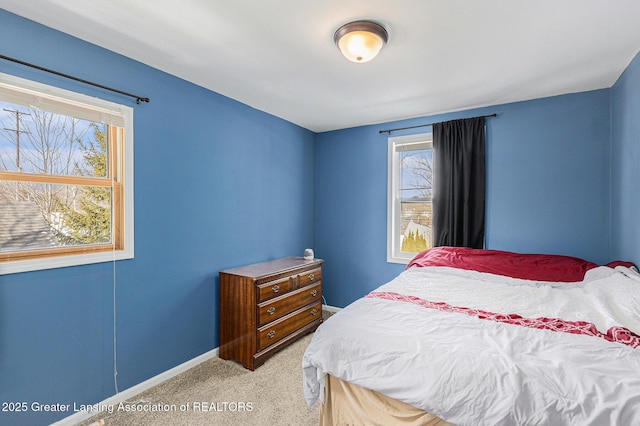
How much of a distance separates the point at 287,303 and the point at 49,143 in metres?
2.23

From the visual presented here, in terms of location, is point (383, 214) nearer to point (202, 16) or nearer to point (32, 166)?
point (202, 16)

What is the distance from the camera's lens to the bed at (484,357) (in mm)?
1079

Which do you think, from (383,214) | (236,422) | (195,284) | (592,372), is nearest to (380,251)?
(383,214)

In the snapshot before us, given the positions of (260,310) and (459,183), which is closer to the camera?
(260,310)

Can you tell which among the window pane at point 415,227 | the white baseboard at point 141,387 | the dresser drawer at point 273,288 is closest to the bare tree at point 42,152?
the white baseboard at point 141,387

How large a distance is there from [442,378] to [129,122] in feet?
8.35

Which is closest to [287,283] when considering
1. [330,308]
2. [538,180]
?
[330,308]

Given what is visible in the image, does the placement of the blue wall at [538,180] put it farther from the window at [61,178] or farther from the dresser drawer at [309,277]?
the window at [61,178]

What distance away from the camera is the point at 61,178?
1997mm

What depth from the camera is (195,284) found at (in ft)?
8.95

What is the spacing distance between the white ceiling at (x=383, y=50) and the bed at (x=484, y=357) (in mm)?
1579

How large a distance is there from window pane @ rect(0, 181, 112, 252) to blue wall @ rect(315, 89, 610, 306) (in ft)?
9.32

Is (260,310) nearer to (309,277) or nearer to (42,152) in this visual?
(309,277)

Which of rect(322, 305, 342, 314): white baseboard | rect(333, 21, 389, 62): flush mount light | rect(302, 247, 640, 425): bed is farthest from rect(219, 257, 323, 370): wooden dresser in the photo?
rect(333, 21, 389, 62): flush mount light
